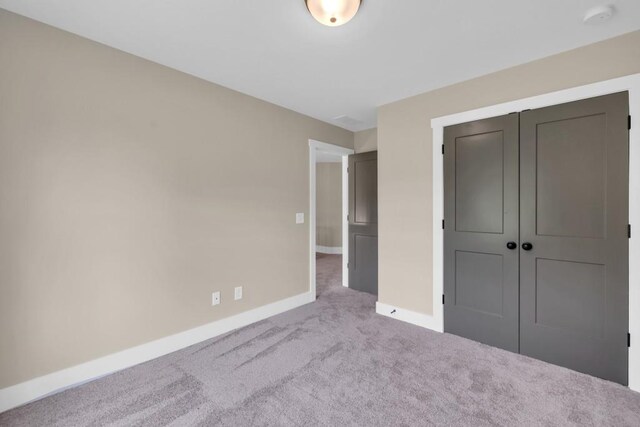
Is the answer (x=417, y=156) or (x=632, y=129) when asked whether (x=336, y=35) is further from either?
(x=632, y=129)

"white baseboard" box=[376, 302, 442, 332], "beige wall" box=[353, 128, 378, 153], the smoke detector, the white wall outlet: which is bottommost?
"white baseboard" box=[376, 302, 442, 332]

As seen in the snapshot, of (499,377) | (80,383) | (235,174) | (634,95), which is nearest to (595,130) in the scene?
(634,95)

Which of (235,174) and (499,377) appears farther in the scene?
(235,174)

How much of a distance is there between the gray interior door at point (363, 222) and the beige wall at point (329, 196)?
348 cm

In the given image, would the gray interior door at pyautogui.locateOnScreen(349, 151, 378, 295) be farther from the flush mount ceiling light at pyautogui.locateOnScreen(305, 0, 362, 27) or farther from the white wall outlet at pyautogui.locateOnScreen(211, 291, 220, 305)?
the flush mount ceiling light at pyautogui.locateOnScreen(305, 0, 362, 27)

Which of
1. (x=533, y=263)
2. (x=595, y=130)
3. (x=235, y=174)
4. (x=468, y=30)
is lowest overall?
(x=533, y=263)

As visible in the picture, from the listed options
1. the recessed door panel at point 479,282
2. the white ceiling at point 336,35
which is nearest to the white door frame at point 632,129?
the white ceiling at point 336,35

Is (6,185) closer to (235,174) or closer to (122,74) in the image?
(122,74)

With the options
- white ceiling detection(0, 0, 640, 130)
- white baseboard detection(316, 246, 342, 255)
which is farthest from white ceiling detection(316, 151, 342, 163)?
white ceiling detection(0, 0, 640, 130)

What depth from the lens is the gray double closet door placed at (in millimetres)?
2080

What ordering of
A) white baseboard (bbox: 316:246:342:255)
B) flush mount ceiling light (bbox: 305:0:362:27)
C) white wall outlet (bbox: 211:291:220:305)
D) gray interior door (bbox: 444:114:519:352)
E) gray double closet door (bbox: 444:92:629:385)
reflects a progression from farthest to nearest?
1. white baseboard (bbox: 316:246:342:255)
2. white wall outlet (bbox: 211:291:220:305)
3. gray interior door (bbox: 444:114:519:352)
4. gray double closet door (bbox: 444:92:629:385)
5. flush mount ceiling light (bbox: 305:0:362:27)

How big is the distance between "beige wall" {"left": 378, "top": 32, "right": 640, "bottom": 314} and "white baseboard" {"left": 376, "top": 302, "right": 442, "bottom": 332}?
0.18ft

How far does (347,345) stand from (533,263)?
1.76 meters

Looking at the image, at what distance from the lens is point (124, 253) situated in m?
2.26
